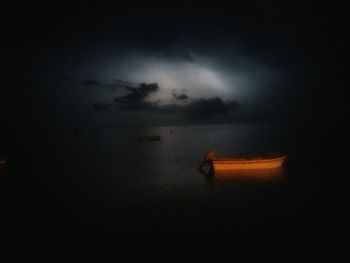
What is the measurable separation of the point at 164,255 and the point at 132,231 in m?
4.44

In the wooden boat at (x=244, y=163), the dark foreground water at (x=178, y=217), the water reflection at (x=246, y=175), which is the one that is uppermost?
the wooden boat at (x=244, y=163)

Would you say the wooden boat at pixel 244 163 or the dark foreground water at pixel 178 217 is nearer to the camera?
the dark foreground water at pixel 178 217

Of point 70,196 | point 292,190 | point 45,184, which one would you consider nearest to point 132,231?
point 70,196

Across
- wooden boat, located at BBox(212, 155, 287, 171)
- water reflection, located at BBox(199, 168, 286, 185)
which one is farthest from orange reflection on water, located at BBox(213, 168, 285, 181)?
wooden boat, located at BBox(212, 155, 287, 171)

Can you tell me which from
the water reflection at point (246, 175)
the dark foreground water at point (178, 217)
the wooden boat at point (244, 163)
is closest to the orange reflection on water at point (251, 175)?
the water reflection at point (246, 175)

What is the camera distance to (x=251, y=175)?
36.8m

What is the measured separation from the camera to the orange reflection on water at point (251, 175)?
3534cm

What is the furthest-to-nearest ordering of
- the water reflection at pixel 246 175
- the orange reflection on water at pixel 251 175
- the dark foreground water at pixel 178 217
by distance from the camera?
the orange reflection on water at pixel 251 175
the water reflection at pixel 246 175
the dark foreground water at pixel 178 217

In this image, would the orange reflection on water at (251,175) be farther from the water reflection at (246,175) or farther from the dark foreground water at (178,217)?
the dark foreground water at (178,217)

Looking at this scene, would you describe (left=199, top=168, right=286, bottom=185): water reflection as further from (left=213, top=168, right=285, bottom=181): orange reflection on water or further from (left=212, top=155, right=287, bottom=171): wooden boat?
(left=212, top=155, right=287, bottom=171): wooden boat

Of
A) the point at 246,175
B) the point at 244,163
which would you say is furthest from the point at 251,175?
the point at 244,163

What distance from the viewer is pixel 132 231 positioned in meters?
20.2

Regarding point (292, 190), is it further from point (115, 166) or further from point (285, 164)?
Result: point (115, 166)

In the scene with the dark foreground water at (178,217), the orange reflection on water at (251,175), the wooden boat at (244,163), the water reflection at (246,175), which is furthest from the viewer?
the wooden boat at (244,163)
